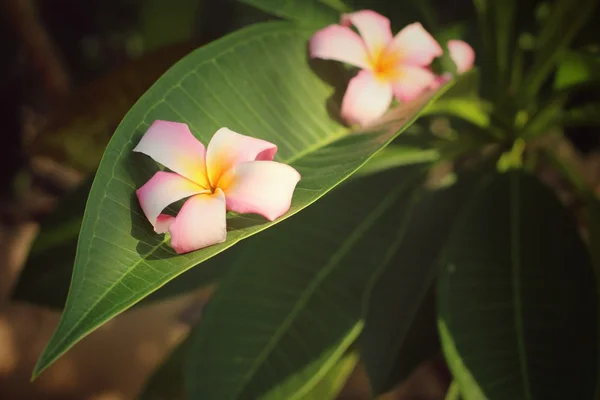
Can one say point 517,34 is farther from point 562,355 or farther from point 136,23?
point 136,23

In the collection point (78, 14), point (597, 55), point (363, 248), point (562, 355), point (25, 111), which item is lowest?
point (562, 355)

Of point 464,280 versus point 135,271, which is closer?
point 135,271

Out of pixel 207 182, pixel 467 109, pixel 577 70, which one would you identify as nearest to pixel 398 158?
pixel 467 109

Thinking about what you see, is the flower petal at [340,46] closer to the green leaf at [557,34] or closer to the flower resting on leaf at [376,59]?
the flower resting on leaf at [376,59]

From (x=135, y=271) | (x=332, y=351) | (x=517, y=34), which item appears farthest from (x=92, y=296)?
(x=517, y=34)

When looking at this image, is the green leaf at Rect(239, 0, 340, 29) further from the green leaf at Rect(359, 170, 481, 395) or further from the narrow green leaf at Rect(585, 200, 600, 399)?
the narrow green leaf at Rect(585, 200, 600, 399)

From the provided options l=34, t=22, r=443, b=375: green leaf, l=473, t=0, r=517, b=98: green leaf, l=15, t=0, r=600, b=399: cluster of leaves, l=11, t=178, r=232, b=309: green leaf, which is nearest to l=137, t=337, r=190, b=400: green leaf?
l=15, t=0, r=600, b=399: cluster of leaves
